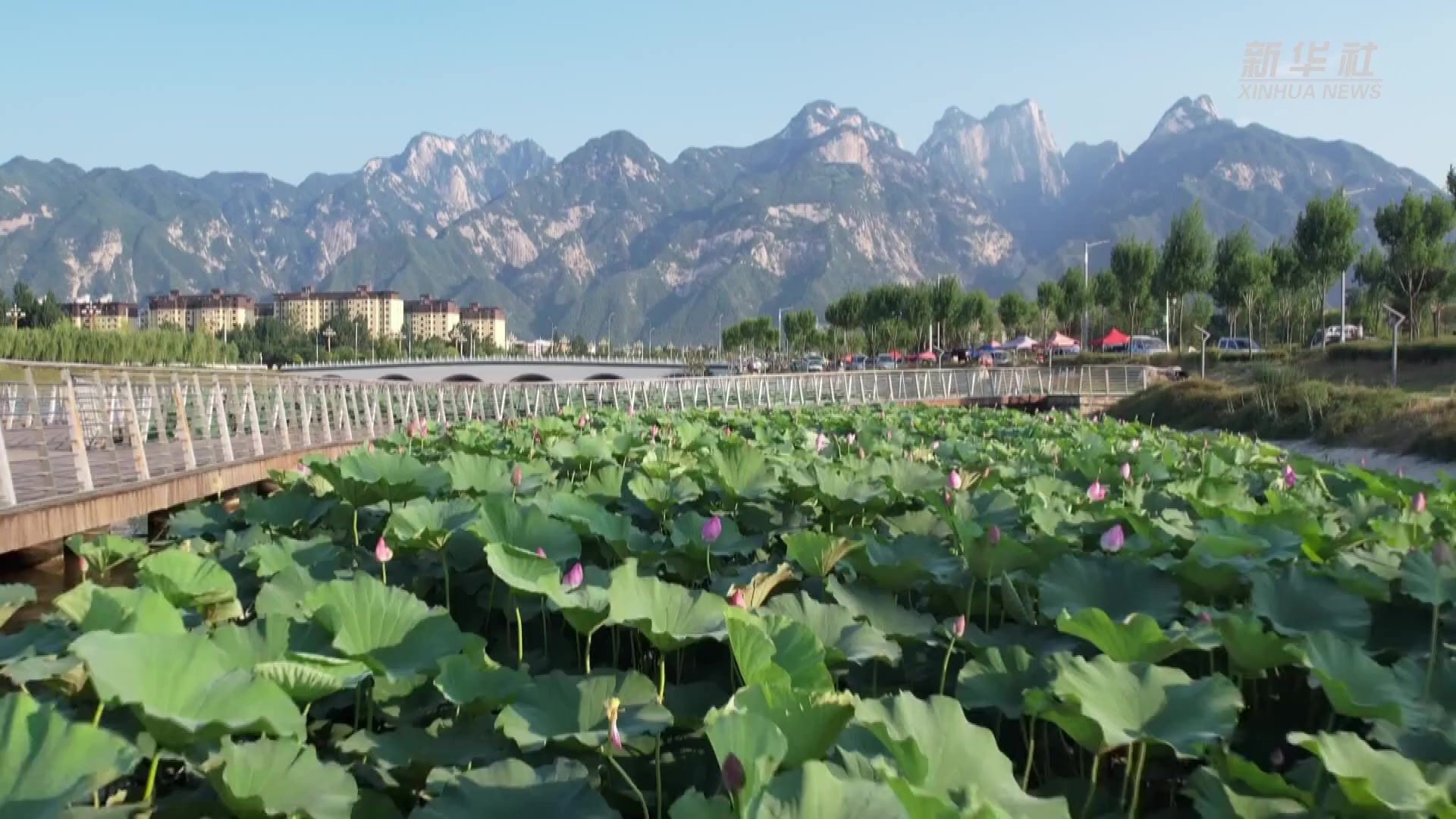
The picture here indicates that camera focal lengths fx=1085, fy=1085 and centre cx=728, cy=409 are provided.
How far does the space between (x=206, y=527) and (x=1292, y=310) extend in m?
64.4

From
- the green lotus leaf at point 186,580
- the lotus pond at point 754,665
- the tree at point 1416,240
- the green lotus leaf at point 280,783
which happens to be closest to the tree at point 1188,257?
the tree at point 1416,240

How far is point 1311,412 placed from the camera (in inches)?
696

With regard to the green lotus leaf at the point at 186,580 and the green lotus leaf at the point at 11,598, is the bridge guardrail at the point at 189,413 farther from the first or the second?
the green lotus leaf at the point at 186,580

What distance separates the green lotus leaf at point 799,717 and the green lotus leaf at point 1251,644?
0.92 metres

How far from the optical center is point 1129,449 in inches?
262

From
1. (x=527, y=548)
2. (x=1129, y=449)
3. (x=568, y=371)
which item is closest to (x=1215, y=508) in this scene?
A: (x=527, y=548)

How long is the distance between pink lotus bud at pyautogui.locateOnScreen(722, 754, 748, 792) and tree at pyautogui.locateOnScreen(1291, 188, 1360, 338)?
41.4 m

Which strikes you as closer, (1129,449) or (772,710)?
(772,710)

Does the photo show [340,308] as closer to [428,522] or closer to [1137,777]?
[428,522]

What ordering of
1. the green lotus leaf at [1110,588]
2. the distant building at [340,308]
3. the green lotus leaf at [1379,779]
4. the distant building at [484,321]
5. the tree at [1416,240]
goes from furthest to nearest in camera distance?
the distant building at [484,321], the distant building at [340,308], the tree at [1416,240], the green lotus leaf at [1110,588], the green lotus leaf at [1379,779]

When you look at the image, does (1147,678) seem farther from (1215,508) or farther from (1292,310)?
(1292,310)

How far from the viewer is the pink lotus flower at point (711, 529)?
9.54ft

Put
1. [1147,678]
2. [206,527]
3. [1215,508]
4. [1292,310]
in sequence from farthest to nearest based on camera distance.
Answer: [1292,310], [206,527], [1215,508], [1147,678]

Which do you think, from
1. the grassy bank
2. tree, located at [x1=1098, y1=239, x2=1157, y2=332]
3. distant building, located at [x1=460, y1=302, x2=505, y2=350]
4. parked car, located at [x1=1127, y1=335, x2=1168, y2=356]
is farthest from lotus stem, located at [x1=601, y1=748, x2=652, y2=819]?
distant building, located at [x1=460, y1=302, x2=505, y2=350]
